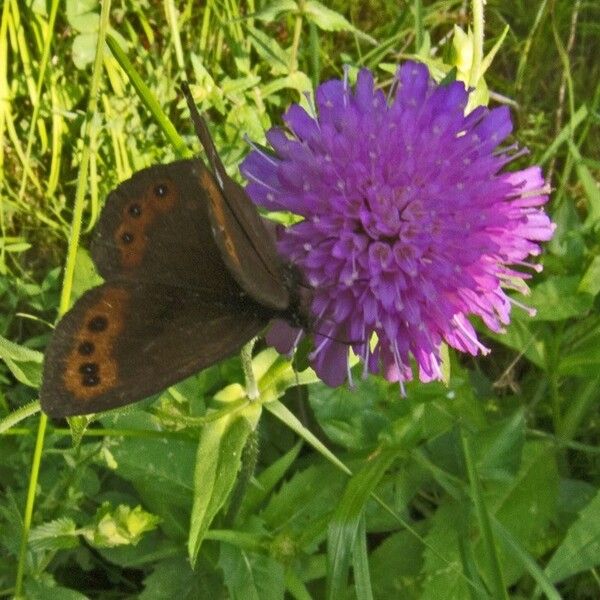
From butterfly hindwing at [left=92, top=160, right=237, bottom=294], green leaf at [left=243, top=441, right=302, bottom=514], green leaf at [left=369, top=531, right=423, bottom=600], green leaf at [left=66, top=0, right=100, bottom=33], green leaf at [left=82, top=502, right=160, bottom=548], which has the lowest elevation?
green leaf at [left=369, top=531, right=423, bottom=600]

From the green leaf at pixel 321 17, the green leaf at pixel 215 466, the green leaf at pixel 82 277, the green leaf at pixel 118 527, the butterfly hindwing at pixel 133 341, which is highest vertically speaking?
the green leaf at pixel 321 17

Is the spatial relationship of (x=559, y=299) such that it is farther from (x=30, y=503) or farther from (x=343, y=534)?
(x=30, y=503)

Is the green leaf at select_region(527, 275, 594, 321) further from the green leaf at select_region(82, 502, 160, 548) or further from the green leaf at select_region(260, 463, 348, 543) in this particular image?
the green leaf at select_region(82, 502, 160, 548)

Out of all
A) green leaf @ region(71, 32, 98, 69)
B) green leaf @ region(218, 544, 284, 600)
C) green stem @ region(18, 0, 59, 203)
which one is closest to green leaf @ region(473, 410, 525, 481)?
green leaf @ region(218, 544, 284, 600)

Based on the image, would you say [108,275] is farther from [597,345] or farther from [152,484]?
[597,345]

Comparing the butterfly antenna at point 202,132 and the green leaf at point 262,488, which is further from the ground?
the butterfly antenna at point 202,132

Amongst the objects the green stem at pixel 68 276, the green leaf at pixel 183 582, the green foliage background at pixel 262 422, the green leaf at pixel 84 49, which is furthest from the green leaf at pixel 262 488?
the green leaf at pixel 84 49

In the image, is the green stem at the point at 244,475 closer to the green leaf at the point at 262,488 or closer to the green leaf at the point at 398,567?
the green leaf at the point at 262,488

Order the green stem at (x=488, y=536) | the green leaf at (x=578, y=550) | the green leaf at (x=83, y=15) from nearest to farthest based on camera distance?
the green stem at (x=488, y=536) → the green leaf at (x=578, y=550) → the green leaf at (x=83, y=15)
